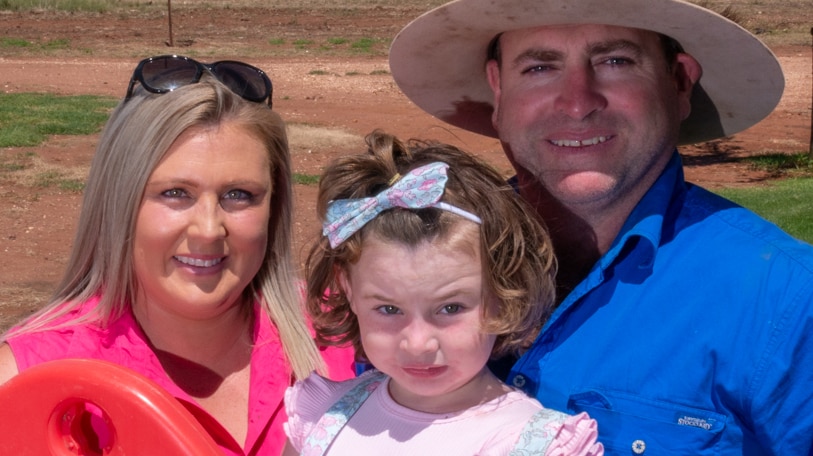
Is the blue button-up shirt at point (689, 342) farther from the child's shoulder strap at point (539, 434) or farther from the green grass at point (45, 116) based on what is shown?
the green grass at point (45, 116)

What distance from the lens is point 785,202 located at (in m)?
9.15

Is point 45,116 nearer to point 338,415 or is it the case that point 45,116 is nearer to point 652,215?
point 338,415

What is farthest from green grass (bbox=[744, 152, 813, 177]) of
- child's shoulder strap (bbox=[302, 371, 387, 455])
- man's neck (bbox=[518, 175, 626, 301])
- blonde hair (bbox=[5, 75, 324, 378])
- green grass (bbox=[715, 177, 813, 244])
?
child's shoulder strap (bbox=[302, 371, 387, 455])

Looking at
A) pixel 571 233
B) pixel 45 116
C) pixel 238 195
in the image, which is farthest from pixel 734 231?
pixel 45 116

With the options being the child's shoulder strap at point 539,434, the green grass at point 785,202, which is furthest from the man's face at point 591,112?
the green grass at point 785,202

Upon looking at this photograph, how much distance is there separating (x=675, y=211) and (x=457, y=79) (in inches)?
36.5

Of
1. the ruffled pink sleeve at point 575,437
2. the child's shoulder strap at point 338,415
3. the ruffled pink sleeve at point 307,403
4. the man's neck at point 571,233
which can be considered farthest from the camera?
the man's neck at point 571,233

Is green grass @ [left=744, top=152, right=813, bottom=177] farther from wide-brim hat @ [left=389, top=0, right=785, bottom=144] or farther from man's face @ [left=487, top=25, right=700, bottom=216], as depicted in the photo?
man's face @ [left=487, top=25, right=700, bottom=216]

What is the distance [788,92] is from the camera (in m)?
18.3

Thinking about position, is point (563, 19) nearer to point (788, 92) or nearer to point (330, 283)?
point (330, 283)

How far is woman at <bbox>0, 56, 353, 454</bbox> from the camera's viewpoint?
2650 mm

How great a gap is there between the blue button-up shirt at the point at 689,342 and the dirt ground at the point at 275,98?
69cm

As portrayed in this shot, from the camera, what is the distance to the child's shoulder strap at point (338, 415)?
235 centimetres

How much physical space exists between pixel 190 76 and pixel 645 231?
1271mm
